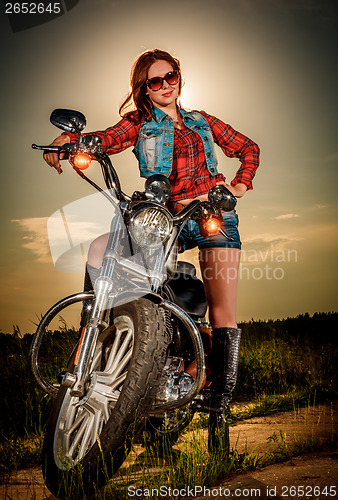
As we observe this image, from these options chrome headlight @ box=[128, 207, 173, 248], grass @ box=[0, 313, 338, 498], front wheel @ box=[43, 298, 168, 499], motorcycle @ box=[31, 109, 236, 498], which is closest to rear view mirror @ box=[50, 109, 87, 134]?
motorcycle @ box=[31, 109, 236, 498]

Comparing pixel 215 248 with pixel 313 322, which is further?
pixel 313 322

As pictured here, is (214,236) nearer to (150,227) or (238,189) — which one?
(238,189)

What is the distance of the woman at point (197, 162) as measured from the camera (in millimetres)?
2615

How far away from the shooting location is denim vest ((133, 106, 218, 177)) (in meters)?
2.83

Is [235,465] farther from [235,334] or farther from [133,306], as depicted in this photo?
[133,306]

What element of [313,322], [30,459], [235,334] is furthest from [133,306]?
[313,322]

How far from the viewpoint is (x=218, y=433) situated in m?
2.46

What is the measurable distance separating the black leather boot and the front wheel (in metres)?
0.70

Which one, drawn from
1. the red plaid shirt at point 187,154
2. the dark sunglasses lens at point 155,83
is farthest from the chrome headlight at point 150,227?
the dark sunglasses lens at point 155,83

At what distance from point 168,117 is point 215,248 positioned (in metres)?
0.95

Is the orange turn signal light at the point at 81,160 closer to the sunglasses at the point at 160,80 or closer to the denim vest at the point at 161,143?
the denim vest at the point at 161,143

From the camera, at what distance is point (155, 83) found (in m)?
2.92

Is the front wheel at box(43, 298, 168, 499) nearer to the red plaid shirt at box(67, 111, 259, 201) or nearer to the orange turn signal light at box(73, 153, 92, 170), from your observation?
the orange turn signal light at box(73, 153, 92, 170)

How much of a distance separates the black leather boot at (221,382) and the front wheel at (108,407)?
27.6 inches
